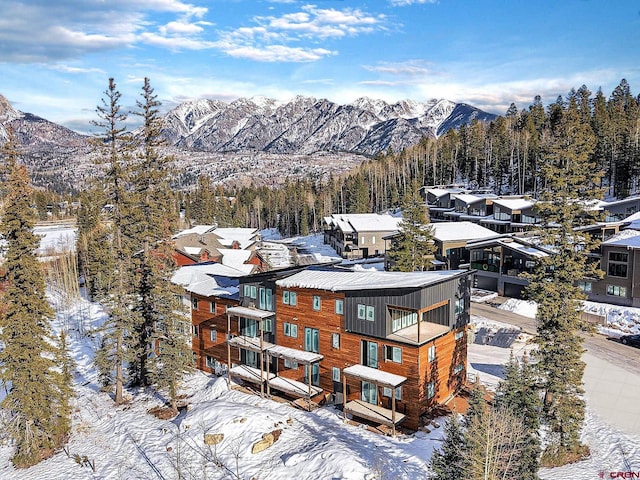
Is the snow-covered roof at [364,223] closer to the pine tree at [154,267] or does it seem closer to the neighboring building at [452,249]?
the neighboring building at [452,249]

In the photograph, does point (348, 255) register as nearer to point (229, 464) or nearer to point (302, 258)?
point (302, 258)

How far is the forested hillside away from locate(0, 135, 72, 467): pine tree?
76.3 metres

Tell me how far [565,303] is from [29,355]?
31200mm

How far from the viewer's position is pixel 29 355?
1073 inches

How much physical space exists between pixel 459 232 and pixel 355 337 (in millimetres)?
40931

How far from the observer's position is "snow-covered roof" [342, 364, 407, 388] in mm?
25422

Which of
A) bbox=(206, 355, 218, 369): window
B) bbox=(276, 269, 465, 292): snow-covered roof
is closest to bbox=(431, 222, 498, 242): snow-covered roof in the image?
bbox=(276, 269, 465, 292): snow-covered roof

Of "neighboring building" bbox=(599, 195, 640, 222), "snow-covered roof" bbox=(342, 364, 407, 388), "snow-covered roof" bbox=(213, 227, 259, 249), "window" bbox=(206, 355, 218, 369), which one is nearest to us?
"snow-covered roof" bbox=(342, 364, 407, 388)

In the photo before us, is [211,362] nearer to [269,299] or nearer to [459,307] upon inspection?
[269,299]

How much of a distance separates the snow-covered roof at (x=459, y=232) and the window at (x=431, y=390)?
118 feet

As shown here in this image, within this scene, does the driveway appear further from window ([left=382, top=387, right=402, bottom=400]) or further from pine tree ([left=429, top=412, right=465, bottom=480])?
pine tree ([left=429, top=412, right=465, bottom=480])

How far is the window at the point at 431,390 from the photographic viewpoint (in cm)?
2698

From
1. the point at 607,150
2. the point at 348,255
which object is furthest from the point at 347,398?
the point at 607,150

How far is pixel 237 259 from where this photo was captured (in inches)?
2625
